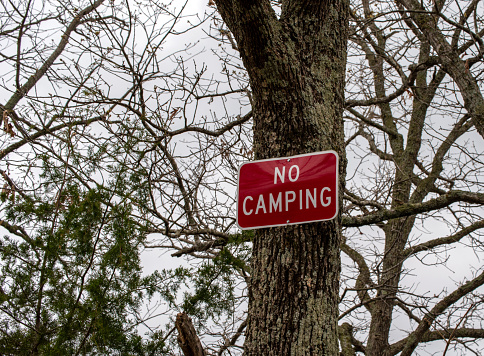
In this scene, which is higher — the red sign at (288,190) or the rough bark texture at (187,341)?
the red sign at (288,190)

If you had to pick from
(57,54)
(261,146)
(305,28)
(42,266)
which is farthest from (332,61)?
(57,54)

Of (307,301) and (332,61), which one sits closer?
(307,301)

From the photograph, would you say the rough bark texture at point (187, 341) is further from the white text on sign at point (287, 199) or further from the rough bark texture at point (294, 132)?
the white text on sign at point (287, 199)

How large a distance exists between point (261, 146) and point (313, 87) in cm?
38

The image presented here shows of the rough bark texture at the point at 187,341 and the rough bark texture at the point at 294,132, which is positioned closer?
the rough bark texture at the point at 294,132

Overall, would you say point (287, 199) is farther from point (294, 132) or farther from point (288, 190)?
point (294, 132)

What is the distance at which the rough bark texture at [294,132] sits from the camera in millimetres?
1888

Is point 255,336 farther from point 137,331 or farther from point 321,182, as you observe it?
point 137,331

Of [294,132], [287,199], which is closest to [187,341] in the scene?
[287,199]

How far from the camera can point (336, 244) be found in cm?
205

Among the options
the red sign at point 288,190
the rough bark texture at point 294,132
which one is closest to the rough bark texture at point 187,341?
the rough bark texture at point 294,132

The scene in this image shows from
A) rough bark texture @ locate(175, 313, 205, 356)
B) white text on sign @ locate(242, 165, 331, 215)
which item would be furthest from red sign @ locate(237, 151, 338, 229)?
rough bark texture @ locate(175, 313, 205, 356)

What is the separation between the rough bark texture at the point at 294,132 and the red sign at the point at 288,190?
0.19ft

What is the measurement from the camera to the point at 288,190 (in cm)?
204
